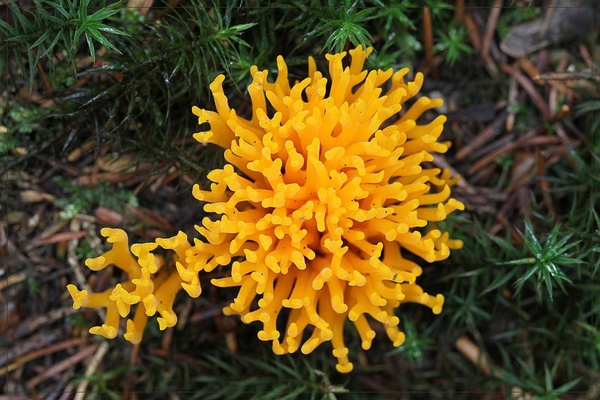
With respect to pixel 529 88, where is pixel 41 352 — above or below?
below

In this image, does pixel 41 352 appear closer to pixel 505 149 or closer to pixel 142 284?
pixel 142 284

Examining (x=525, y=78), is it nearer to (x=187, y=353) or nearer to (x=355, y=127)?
(x=355, y=127)

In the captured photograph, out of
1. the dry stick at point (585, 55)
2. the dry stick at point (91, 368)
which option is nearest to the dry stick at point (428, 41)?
the dry stick at point (585, 55)

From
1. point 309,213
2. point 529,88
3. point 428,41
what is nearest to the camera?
point 309,213

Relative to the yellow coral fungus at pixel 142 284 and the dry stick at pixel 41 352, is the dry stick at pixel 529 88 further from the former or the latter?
the dry stick at pixel 41 352

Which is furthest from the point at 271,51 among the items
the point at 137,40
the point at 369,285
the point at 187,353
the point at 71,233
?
the point at 187,353

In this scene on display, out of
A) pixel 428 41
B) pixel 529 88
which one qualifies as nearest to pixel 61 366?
pixel 428 41
